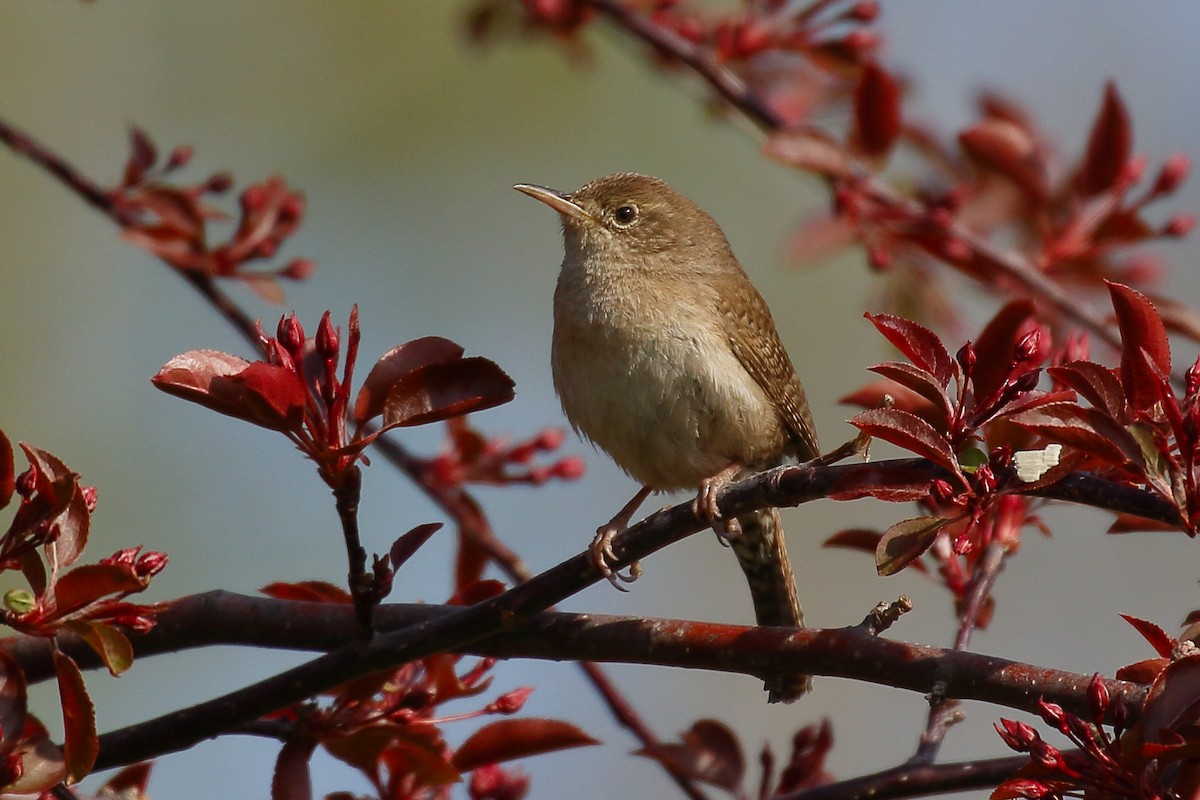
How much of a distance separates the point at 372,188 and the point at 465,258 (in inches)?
32.7

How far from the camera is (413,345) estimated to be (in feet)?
7.47

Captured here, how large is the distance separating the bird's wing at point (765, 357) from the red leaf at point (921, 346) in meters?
1.93

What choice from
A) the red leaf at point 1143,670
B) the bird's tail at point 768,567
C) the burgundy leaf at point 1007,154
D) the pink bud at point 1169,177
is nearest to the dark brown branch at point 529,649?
the red leaf at point 1143,670

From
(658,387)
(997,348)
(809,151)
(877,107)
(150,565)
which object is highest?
(877,107)

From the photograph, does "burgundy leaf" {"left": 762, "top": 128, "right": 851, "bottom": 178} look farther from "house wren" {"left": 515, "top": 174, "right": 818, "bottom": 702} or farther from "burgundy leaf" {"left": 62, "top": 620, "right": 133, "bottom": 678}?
"burgundy leaf" {"left": 62, "top": 620, "right": 133, "bottom": 678}

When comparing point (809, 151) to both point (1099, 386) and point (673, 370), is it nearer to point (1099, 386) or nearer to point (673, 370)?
point (673, 370)

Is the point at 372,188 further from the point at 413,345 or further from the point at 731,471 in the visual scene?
the point at 413,345

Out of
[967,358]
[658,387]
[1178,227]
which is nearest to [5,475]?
[967,358]

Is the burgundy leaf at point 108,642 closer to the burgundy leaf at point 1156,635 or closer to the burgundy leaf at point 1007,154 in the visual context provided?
the burgundy leaf at point 1156,635

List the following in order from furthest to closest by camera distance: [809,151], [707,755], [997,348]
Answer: [809,151], [707,755], [997,348]

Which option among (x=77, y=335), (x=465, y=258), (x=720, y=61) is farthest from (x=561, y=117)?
(x=720, y=61)

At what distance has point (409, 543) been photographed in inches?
91.1

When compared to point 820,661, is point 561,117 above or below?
above

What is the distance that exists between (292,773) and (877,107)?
2.29m
